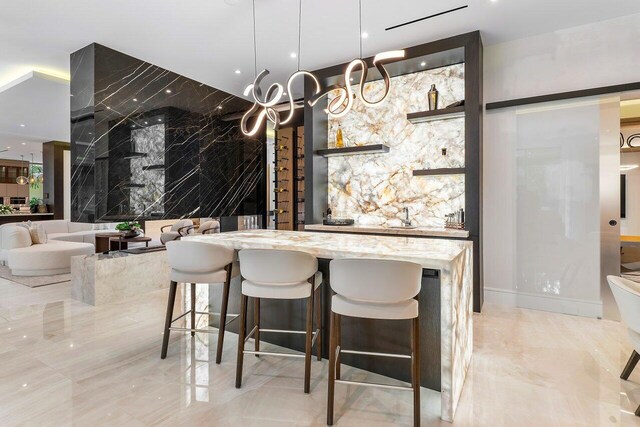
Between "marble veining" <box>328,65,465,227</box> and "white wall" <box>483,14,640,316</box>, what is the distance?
0.40 m

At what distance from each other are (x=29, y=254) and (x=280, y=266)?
→ 539 centimetres

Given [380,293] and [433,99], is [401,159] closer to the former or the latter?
[433,99]

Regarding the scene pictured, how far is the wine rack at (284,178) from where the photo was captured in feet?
20.2

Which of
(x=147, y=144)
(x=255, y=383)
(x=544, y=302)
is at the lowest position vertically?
(x=255, y=383)

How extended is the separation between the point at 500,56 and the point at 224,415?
479cm

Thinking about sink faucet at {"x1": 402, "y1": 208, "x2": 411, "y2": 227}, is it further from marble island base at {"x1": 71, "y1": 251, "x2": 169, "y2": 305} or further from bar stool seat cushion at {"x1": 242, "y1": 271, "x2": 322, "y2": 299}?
marble island base at {"x1": 71, "y1": 251, "x2": 169, "y2": 305}

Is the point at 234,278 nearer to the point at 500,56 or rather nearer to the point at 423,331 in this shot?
the point at 423,331

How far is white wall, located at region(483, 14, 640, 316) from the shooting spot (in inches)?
142

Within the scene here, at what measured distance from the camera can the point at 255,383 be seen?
2.35 meters

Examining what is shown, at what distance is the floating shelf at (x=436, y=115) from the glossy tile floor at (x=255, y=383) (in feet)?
8.11

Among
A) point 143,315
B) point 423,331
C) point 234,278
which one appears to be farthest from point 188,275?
point 423,331

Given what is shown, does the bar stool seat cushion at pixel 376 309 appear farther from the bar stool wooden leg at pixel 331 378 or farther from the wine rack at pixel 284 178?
the wine rack at pixel 284 178

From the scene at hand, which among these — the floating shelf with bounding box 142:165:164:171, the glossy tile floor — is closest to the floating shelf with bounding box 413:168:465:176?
the glossy tile floor

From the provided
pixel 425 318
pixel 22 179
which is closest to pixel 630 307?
pixel 425 318
